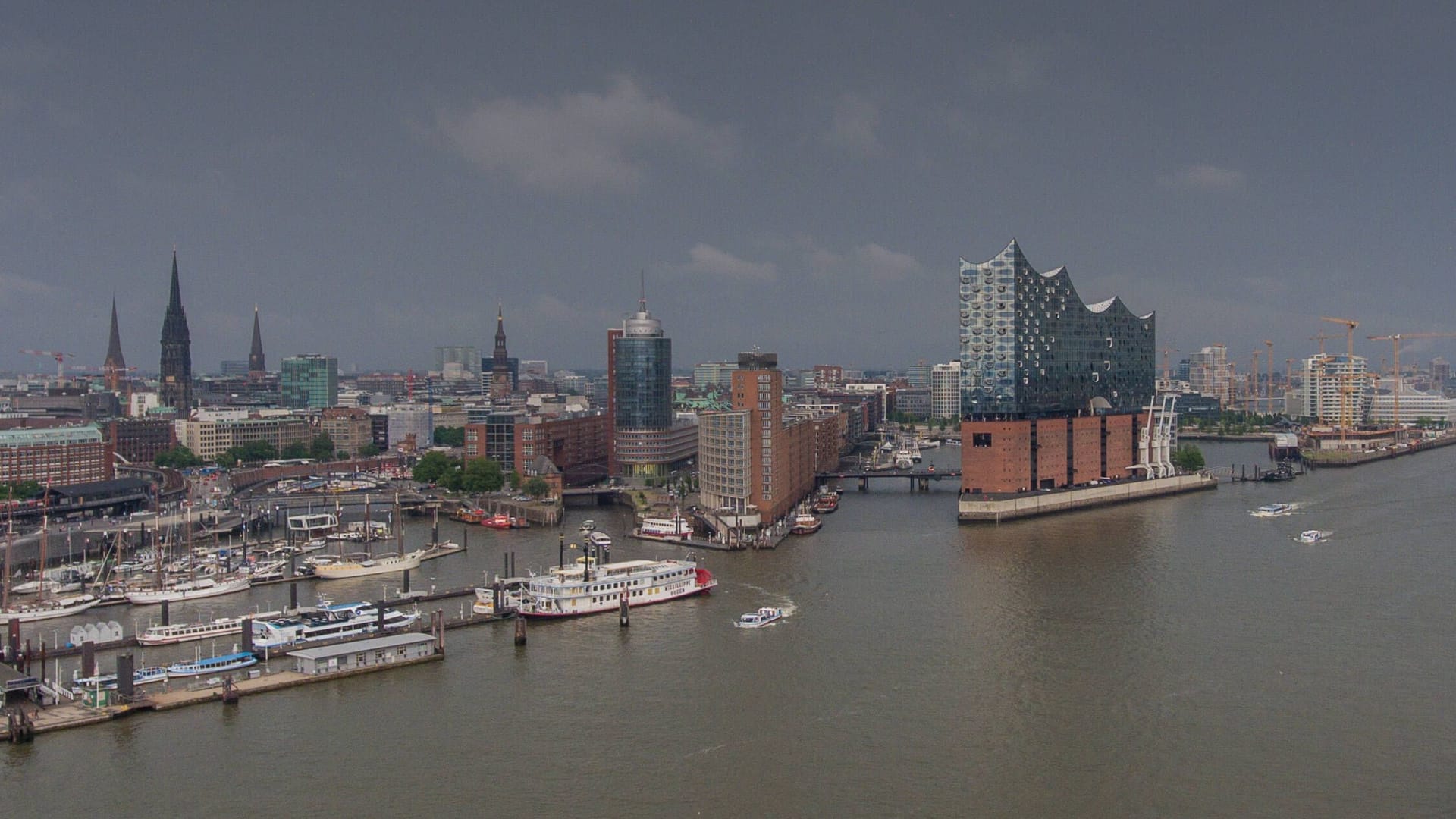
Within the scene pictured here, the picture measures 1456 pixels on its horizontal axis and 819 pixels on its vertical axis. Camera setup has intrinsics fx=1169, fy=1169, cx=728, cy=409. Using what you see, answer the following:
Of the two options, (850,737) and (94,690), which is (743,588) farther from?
(94,690)

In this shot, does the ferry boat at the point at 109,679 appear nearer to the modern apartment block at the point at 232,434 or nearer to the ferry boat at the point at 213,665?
the ferry boat at the point at 213,665

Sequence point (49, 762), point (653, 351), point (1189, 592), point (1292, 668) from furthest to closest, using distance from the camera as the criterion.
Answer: point (653, 351)
point (1189, 592)
point (1292, 668)
point (49, 762)

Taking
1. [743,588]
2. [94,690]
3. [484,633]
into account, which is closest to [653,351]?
[743,588]

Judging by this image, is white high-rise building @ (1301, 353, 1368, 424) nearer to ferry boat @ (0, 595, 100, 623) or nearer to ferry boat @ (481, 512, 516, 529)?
ferry boat @ (481, 512, 516, 529)

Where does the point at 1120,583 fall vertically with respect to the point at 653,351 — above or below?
below

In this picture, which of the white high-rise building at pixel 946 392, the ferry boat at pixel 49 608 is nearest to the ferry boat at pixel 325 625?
the ferry boat at pixel 49 608

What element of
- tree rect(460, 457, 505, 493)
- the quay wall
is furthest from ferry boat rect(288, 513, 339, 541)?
the quay wall
